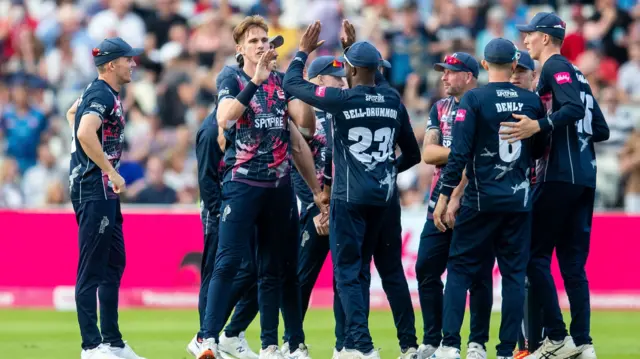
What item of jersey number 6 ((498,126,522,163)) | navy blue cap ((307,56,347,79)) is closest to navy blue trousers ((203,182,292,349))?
navy blue cap ((307,56,347,79))

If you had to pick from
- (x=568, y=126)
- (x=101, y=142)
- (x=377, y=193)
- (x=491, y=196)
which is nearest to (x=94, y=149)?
(x=101, y=142)

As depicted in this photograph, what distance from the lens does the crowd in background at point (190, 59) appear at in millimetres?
18594

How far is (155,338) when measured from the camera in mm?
12430

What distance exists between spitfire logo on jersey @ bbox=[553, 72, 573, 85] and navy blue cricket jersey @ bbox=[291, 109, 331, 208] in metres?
2.29

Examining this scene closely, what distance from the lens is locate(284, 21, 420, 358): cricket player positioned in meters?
9.62

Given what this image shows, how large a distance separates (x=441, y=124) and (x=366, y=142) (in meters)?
0.90

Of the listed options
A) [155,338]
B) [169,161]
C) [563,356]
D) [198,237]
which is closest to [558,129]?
[563,356]

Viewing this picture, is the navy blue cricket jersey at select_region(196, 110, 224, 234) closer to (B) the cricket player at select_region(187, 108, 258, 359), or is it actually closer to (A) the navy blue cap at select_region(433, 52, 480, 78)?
(B) the cricket player at select_region(187, 108, 258, 359)

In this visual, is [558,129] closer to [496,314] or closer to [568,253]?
[568,253]

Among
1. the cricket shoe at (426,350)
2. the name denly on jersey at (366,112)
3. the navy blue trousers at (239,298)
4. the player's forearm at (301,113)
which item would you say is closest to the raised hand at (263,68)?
the player's forearm at (301,113)

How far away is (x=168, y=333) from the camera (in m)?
12.9

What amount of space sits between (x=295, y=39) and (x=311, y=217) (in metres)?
10.7

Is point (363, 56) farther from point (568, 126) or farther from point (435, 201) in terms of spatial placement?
point (568, 126)

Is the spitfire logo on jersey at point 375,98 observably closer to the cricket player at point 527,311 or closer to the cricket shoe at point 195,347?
the cricket player at point 527,311
